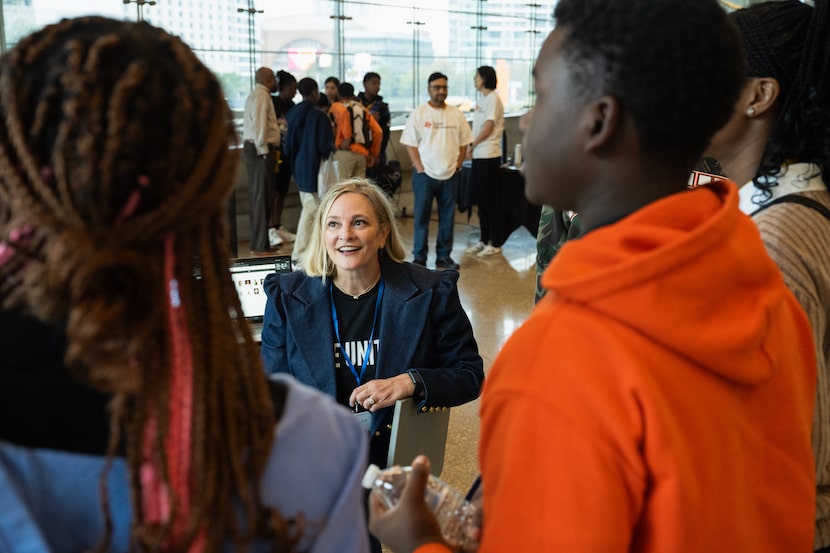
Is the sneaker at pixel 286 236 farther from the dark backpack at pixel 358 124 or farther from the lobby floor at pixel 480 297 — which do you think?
the dark backpack at pixel 358 124

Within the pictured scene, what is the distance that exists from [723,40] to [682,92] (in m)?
0.09

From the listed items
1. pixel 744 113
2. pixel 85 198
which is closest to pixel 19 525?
pixel 85 198

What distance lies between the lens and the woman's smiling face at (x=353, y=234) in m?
2.34

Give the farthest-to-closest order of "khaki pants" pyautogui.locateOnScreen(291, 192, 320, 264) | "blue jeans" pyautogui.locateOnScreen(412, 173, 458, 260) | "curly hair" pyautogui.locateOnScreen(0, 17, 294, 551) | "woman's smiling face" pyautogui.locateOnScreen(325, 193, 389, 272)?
"blue jeans" pyautogui.locateOnScreen(412, 173, 458, 260), "khaki pants" pyautogui.locateOnScreen(291, 192, 320, 264), "woman's smiling face" pyautogui.locateOnScreen(325, 193, 389, 272), "curly hair" pyautogui.locateOnScreen(0, 17, 294, 551)

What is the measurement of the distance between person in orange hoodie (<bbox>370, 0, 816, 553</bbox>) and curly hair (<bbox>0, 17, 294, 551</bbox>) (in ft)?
0.95

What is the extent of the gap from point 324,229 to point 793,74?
1504 millimetres

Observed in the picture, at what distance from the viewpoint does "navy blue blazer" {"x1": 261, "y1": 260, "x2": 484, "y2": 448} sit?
2232 mm

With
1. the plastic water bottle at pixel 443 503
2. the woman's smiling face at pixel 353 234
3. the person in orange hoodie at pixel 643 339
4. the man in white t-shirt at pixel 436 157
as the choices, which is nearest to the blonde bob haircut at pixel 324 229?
the woman's smiling face at pixel 353 234

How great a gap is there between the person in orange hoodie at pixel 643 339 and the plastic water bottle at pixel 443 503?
0.63ft

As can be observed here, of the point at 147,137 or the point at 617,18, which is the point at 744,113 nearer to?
the point at 617,18

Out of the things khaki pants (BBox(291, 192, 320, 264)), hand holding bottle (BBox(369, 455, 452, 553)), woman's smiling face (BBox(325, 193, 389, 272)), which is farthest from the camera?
khaki pants (BBox(291, 192, 320, 264))

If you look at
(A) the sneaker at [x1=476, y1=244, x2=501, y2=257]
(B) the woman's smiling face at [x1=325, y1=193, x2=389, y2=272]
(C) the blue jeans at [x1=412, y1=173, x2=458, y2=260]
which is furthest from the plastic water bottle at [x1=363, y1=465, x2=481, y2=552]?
(A) the sneaker at [x1=476, y1=244, x2=501, y2=257]

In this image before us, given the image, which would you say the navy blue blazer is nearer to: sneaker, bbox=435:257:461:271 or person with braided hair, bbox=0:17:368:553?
person with braided hair, bbox=0:17:368:553

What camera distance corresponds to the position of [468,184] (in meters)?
8.59
